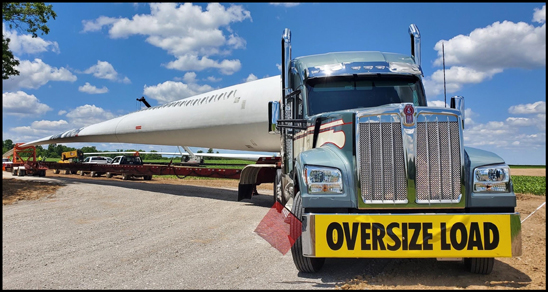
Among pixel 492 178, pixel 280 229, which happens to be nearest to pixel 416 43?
pixel 492 178

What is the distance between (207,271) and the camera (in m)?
5.35

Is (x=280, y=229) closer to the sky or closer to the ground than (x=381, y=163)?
closer to the ground

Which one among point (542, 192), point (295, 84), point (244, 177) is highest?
point (295, 84)

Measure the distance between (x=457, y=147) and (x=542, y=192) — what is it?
55.4 ft

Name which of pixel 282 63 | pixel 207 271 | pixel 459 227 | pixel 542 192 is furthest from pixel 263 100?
pixel 542 192

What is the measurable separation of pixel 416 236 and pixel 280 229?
15.4ft

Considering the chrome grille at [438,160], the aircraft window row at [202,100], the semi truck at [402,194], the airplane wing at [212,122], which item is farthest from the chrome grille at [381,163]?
the aircraft window row at [202,100]

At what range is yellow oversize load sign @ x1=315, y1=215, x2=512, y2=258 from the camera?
462 centimetres

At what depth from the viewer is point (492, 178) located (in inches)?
193

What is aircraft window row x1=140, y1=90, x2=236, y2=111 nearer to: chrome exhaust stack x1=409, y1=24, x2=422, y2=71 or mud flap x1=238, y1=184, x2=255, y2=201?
mud flap x1=238, y1=184, x2=255, y2=201

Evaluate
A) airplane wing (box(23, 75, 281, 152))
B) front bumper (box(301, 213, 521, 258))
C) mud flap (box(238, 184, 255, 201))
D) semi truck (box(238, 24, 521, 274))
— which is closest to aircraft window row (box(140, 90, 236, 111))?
airplane wing (box(23, 75, 281, 152))

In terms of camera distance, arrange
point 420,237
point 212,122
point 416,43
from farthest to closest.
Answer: point 212,122
point 416,43
point 420,237

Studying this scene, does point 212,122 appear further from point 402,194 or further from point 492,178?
point 492,178

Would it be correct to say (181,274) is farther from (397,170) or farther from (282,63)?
(282,63)
